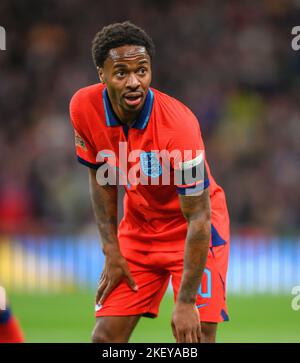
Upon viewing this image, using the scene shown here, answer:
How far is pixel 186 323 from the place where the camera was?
5.48m

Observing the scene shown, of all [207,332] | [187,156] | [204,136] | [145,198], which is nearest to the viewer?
[187,156]

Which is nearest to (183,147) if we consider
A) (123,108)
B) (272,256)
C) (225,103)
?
(123,108)

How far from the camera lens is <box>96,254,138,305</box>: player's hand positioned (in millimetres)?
6062

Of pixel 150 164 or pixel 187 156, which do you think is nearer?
pixel 187 156

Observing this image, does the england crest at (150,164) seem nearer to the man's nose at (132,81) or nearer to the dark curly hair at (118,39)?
the man's nose at (132,81)

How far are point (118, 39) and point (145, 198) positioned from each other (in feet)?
3.30

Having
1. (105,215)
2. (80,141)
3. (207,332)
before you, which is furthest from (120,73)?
(207,332)

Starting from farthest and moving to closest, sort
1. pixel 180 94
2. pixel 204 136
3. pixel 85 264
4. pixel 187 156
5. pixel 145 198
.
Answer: pixel 180 94
pixel 204 136
pixel 85 264
pixel 145 198
pixel 187 156

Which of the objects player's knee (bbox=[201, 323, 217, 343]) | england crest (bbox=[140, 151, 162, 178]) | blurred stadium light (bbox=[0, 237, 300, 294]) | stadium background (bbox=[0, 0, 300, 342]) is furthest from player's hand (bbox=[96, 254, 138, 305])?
blurred stadium light (bbox=[0, 237, 300, 294])

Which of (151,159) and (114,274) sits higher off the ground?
(151,159)

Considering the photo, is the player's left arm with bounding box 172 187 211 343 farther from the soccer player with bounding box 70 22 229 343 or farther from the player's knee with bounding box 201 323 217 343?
the player's knee with bounding box 201 323 217 343

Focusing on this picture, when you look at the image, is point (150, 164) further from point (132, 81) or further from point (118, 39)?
point (118, 39)
